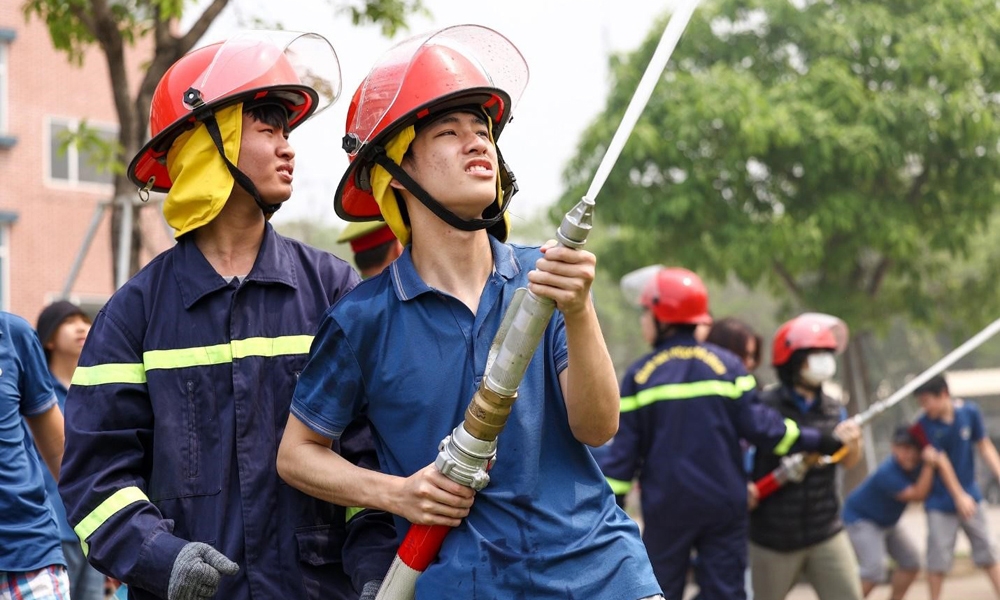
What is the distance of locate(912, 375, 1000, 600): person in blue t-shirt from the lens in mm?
10242

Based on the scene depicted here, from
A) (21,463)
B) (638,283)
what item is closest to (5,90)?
(638,283)

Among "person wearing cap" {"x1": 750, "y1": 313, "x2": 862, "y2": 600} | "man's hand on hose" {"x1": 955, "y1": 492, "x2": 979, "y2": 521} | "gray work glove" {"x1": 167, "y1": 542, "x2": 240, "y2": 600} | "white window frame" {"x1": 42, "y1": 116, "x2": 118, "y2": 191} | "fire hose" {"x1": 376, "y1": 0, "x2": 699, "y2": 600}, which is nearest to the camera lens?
"fire hose" {"x1": 376, "y1": 0, "x2": 699, "y2": 600}

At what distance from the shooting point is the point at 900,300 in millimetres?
15992

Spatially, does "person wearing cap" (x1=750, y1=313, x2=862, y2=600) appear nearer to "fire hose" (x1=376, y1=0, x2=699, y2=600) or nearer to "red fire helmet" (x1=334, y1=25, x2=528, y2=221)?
"red fire helmet" (x1=334, y1=25, x2=528, y2=221)

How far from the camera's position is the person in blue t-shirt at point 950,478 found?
33.6 ft

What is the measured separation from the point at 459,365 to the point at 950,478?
834 cm

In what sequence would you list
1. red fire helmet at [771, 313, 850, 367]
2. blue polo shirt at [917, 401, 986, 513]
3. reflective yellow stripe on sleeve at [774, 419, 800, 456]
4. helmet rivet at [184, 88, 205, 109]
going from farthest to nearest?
blue polo shirt at [917, 401, 986, 513]
red fire helmet at [771, 313, 850, 367]
reflective yellow stripe on sleeve at [774, 419, 800, 456]
helmet rivet at [184, 88, 205, 109]

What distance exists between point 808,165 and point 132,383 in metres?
12.3

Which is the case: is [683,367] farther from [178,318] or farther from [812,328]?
[178,318]

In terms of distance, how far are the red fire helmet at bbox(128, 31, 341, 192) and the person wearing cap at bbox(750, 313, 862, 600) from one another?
4.31 metres

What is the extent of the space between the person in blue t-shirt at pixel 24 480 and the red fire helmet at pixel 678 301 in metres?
3.16

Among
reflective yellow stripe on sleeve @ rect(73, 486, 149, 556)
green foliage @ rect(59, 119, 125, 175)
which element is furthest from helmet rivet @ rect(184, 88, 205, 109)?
green foliage @ rect(59, 119, 125, 175)

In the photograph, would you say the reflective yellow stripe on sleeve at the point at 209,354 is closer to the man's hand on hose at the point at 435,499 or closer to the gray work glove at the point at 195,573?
the gray work glove at the point at 195,573

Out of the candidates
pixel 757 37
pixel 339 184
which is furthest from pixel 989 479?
pixel 339 184
